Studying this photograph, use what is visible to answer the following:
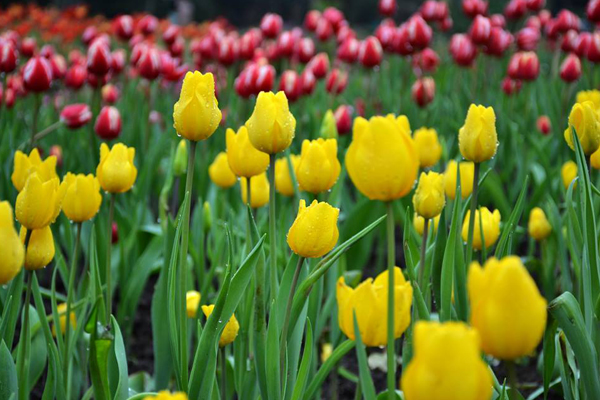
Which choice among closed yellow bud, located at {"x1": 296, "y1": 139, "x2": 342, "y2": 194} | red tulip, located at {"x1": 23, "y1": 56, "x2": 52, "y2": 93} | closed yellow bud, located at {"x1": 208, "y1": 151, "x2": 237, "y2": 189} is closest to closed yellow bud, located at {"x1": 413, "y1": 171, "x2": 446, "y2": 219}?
closed yellow bud, located at {"x1": 296, "y1": 139, "x2": 342, "y2": 194}

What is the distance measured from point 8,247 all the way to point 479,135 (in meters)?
0.79

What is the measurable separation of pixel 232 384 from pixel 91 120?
1.82 m

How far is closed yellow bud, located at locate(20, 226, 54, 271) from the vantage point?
1.34 metres

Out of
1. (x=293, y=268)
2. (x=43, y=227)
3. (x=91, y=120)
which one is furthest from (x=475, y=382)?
(x=91, y=120)

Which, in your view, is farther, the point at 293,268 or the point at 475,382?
the point at 293,268

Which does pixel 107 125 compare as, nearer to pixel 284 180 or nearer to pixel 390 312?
pixel 284 180

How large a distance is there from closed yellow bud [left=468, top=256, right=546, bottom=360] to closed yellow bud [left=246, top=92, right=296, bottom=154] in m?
0.63

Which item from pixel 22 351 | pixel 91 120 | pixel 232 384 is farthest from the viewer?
pixel 91 120

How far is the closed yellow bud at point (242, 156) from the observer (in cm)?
154

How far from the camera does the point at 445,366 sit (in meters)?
0.65

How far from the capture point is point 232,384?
1.73 m

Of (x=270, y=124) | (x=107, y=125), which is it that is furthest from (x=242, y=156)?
(x=107, y=125)

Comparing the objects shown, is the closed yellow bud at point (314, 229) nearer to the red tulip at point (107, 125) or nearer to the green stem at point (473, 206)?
the green stem at point (473, 206)

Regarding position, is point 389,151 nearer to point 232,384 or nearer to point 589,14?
point 232,384
